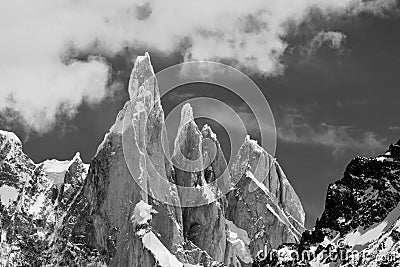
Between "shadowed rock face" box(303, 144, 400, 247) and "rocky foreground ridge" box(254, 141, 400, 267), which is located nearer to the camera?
→ "rocky foreground ridge" box(254, 141, 400, 267)

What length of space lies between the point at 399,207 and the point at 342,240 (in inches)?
596

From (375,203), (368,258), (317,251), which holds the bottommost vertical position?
(368,258)

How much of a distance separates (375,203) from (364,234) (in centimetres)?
1155

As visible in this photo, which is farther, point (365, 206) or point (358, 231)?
point (365, 206)

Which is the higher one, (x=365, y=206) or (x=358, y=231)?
(x=365, y=206)

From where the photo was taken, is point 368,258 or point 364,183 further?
point 364,183

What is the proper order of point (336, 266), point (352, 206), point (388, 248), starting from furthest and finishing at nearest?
point (352, 206) → point (336, 266) → point (388, 248)

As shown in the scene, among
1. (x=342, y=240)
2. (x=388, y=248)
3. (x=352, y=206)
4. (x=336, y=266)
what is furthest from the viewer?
(x=352, y=206)

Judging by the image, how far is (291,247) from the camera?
199750 millimetres

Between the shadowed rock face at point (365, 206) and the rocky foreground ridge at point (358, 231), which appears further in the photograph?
the shadowed rock face at point (365, 206)

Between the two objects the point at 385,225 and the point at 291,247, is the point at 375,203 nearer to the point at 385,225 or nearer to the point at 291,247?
the point at 385,225

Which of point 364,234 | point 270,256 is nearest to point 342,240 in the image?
point 364,234

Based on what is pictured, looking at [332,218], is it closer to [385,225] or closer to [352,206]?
[352,206]

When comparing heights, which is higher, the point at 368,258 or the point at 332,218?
the point at 332,218
